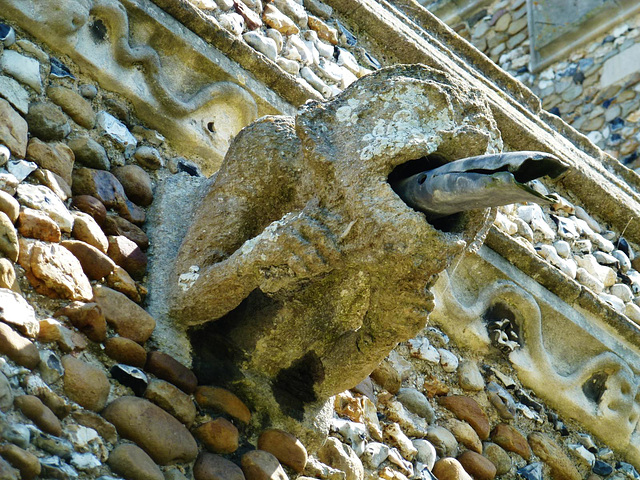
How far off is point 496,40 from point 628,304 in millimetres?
5308

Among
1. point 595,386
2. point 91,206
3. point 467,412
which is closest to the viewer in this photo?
point 91,206

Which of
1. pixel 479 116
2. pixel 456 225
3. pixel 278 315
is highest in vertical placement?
pixel 479 116

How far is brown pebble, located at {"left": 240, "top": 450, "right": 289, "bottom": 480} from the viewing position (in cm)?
207

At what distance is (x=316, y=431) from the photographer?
2.29 meters

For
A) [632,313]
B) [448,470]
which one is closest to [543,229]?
[632,313]

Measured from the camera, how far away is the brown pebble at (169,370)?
2119mm

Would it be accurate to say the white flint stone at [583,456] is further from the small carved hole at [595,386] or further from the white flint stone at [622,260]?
the white flint stone at [622,260]

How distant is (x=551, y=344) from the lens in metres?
3.27

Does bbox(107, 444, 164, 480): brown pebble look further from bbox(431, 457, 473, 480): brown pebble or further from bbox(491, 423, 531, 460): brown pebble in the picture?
bbox(491, 423, 531, 460): brown pebble

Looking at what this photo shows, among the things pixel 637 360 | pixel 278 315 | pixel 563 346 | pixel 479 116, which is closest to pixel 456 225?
pixel 479 116

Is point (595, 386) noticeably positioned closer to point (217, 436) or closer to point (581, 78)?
point (217, 436)

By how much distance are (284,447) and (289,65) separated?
1.53 metres

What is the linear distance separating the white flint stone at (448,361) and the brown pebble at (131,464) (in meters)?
1.31

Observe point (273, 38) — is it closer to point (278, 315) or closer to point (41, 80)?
point (41, 80)
